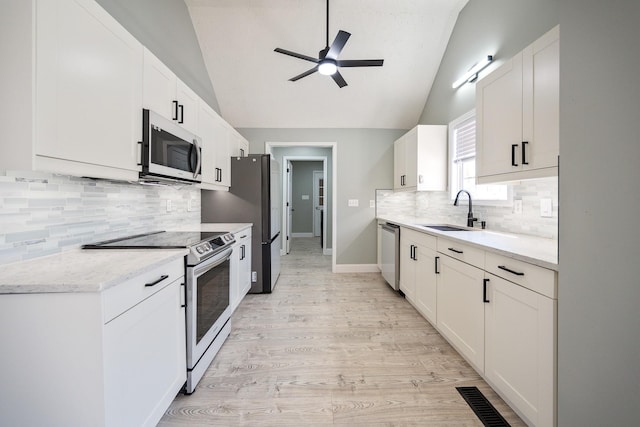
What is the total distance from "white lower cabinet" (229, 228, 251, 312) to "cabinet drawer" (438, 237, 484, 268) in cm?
189

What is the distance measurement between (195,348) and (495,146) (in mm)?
2411

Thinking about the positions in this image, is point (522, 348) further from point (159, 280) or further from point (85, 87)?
point (85, 87)

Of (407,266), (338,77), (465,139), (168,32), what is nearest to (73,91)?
(168,32)

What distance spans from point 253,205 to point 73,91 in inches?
87.1

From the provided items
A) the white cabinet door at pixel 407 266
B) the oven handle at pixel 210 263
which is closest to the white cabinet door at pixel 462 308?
the white cabinet door at pixel 407 266

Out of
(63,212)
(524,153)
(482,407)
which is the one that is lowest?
(482,407)

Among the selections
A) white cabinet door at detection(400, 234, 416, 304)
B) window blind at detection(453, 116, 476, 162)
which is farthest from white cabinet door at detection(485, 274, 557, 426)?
window blind at detection(453, 116, 476, 162)

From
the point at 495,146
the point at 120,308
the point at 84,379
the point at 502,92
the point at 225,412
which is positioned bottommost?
the point at 225,412

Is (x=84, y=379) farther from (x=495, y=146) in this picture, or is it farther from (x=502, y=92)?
(x=502, y=92)

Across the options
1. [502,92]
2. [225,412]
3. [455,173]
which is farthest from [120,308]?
[455,173]

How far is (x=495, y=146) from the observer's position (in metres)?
1.89

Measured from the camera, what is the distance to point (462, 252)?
1.89m

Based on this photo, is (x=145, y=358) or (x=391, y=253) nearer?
(x=145, y=358)

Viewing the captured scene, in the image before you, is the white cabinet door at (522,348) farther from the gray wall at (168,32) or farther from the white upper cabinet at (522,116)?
the gray wall at (168,32)
